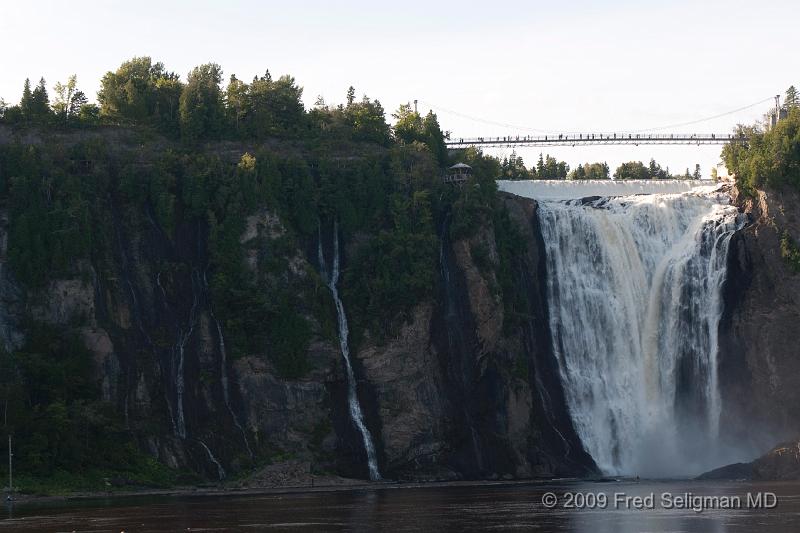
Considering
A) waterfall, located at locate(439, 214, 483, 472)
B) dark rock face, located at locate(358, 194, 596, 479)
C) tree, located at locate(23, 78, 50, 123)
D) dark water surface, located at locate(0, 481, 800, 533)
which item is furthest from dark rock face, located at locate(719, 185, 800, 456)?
tree, located at locate(23, 78, 50, 123)

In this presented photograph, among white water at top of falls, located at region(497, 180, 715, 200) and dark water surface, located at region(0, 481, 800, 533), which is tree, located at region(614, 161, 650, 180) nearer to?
white water at top of falls, located at region(497, 180, 715, 200)

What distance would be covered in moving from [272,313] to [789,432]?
1545 inches

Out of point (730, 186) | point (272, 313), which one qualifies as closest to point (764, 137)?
point (730, 186)

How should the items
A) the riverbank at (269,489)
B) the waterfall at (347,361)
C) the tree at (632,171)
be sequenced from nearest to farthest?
the riverbank at (269,489) < the waterfall at (347,361) < the tree at (632,171)

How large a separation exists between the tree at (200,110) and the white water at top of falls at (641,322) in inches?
1099

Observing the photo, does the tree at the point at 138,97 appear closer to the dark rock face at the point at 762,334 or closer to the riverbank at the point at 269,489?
the riverbank at the point at 269,489

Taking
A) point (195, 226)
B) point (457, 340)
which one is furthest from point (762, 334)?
point (195, 226)

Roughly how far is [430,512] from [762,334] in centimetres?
4586

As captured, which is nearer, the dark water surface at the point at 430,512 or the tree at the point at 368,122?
the dark water surface at the point at 430,512

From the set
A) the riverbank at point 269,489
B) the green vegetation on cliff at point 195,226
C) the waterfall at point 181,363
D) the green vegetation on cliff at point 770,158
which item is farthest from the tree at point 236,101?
the green vegetation on cliff at point 770,158

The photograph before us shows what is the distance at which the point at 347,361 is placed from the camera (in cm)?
11150

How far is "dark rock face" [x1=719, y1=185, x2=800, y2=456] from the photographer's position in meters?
113

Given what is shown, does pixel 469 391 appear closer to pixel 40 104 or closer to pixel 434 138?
pixel 434 138

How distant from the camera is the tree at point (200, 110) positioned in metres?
122
